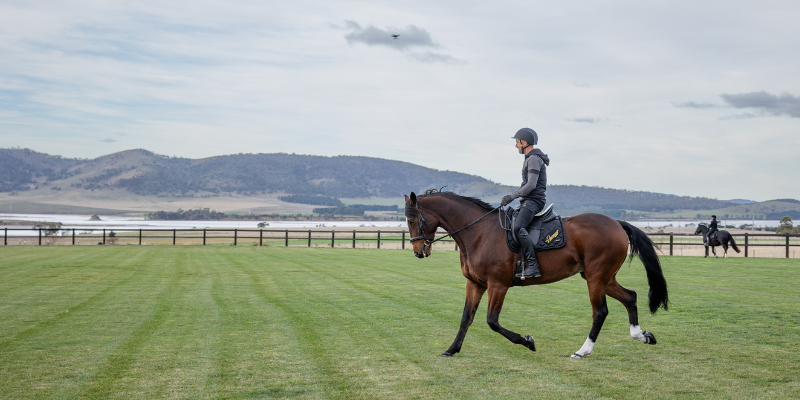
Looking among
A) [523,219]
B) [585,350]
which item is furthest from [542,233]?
[585,350]

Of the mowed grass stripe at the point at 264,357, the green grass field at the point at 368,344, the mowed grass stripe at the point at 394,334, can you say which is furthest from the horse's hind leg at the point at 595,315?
the mowed grass stripe at the point at 264,357

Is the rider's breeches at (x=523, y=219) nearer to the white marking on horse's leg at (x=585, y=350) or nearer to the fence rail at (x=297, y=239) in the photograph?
the white marking on horse's leg at (x=585, y=350)

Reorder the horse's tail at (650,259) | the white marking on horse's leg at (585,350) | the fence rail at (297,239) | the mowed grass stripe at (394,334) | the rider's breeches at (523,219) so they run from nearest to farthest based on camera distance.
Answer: the mowed grass stripe at (394,334), the white marking on horse's leg at (585,350), the rider's breeches at (523,219), the horse's tail at (650,259), the fence rail at (297,239)

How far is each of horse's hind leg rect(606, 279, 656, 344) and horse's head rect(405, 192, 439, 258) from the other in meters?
2.52

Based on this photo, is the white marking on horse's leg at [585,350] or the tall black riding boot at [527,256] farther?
the tall black riding boot at [527,256]

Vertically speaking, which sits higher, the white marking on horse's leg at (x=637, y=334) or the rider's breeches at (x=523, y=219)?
the rider's breeches at (x=523, y=219)

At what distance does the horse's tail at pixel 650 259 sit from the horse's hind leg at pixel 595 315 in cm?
120

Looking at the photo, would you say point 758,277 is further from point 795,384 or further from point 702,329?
point 795,384

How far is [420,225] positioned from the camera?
8461 millimetres

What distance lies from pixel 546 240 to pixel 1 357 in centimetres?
684

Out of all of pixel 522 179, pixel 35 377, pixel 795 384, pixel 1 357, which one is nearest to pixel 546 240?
pixel 522 179

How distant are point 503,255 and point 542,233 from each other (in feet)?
1.94

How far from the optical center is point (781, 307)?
39.5 ft

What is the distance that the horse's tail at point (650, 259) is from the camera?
8.88m
